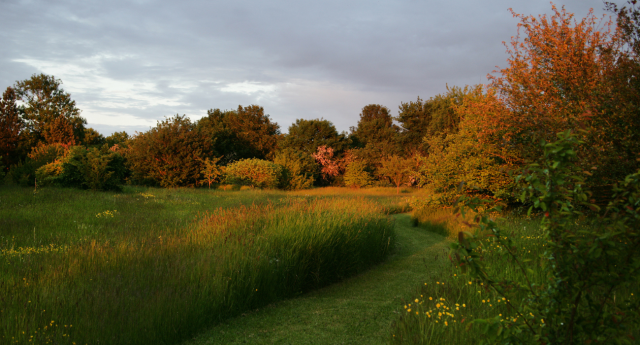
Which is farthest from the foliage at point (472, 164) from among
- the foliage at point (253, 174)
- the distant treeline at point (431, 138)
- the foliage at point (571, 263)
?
the foliage at point (253, 174)

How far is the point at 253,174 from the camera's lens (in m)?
24.2

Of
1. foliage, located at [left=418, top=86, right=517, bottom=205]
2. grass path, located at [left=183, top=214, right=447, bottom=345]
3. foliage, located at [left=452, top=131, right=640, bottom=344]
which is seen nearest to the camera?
foliage, located at [left=452, top=131, right=640, bottom=344]

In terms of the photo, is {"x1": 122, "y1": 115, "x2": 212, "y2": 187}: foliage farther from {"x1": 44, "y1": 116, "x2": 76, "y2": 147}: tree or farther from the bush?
{"x1": 44, "y1": 116, "x2": 76, "y2": 147}: tree

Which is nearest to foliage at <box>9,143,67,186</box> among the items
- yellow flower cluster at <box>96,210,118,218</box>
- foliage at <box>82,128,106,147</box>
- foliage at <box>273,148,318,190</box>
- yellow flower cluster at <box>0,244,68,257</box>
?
yellow flower cluster at <box>96,210,118,218</box>

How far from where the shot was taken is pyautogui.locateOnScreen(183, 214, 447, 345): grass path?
3695 millimetres

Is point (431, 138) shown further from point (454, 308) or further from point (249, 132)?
point (249, 132)

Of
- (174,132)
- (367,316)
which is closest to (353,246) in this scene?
(367,316)

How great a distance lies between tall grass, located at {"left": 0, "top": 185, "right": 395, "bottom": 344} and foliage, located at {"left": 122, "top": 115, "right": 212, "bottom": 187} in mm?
15165

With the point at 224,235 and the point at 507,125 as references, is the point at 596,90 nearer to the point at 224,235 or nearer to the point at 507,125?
the point at 507,125

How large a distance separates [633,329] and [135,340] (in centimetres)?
448

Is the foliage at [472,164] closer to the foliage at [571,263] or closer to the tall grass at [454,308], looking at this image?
the tall grass at [454,308]

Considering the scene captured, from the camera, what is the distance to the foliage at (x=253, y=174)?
24.0 metres

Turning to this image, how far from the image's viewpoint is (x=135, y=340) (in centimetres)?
324

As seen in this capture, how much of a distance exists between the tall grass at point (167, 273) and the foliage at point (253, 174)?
1635cm
